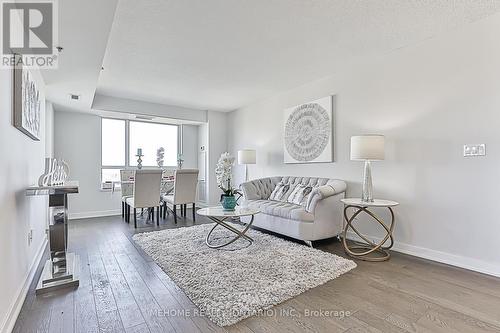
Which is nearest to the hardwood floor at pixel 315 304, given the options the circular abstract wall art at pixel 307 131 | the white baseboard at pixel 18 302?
the white baseboard at pixel 18 302

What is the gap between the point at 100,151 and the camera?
18.7ft

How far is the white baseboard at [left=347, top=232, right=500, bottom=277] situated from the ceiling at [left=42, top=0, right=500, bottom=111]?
2387 mm

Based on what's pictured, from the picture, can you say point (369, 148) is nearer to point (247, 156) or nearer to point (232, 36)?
point (232, 36)

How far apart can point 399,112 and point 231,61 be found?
7.35ft

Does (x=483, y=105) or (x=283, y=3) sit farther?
(x=483, y=105)

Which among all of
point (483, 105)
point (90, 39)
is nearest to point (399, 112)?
point (483, 105)

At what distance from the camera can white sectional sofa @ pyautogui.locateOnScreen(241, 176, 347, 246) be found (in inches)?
130

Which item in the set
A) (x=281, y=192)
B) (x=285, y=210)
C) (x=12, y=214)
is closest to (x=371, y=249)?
(x=285, y=210)

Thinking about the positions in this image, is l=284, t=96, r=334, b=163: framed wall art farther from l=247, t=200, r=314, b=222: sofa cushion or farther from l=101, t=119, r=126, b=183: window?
l=101, t=119, r=126, b=183: window

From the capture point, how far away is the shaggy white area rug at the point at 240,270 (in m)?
1.94

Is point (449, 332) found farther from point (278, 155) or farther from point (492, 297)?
point (278, 155)

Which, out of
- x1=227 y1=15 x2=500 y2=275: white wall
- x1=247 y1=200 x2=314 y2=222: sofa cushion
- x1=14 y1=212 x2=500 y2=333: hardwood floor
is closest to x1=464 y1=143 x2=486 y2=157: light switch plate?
x1=227 y1=15 x2=500 y2=275: white wall

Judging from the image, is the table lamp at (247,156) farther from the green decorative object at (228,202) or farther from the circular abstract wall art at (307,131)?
the green decorative object at (228,202)
